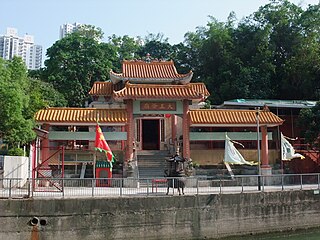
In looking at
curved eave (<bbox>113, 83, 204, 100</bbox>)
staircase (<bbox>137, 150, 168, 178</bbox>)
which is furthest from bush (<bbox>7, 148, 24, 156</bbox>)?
staircase (<bbox>137, 150, 168, 178</bbox>)

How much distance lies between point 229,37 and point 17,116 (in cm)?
3328

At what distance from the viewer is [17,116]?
64.4 feet

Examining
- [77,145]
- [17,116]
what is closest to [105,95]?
[77,145]

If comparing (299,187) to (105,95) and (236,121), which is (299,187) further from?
(105,95)

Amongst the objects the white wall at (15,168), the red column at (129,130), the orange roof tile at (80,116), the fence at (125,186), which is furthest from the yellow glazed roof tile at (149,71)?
the fence at (125,186)

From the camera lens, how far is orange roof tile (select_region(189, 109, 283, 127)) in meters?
24.5

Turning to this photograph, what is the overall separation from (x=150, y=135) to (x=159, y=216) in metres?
14.5

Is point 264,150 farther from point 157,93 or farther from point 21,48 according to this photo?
point 21,48

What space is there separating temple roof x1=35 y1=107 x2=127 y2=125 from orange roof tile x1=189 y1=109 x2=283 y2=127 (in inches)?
186

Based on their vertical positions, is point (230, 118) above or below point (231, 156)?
above

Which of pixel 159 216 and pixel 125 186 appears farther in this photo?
pixel 125 186

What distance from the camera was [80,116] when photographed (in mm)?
23797

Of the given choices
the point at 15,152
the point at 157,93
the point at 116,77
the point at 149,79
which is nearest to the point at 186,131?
the point at 157,93

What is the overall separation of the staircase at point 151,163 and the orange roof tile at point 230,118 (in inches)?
159
